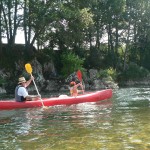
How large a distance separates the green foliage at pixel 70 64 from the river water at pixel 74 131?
1965cm

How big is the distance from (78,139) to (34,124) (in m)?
3.01

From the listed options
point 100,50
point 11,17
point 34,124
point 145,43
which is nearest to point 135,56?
point 145,43

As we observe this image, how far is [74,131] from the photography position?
Result: 31.3 feet

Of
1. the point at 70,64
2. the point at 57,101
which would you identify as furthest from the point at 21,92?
the point at 70,64

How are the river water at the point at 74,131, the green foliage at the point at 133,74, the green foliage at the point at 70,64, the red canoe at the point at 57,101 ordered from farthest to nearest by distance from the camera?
the green foliage at the point at 133,74
the green foliage at the point at 70,64
the red canoe at the point at 57,101
the river water at the point at 74,131

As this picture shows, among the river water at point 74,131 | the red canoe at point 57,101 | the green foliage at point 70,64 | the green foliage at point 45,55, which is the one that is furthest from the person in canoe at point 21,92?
the green foliage at point 45,55

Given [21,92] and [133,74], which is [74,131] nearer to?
[21,92]

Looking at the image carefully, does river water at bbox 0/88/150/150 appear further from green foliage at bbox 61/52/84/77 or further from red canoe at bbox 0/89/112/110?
green foliage at bbox 61/52/84/77

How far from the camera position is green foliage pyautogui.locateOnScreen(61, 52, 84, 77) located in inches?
1314

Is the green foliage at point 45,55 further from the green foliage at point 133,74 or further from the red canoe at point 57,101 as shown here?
the red canoe at point 57,101

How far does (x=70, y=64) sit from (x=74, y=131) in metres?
24.6

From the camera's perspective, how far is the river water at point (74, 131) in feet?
25.7

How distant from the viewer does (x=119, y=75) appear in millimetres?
39719

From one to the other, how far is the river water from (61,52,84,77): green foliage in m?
Result: 19.7
